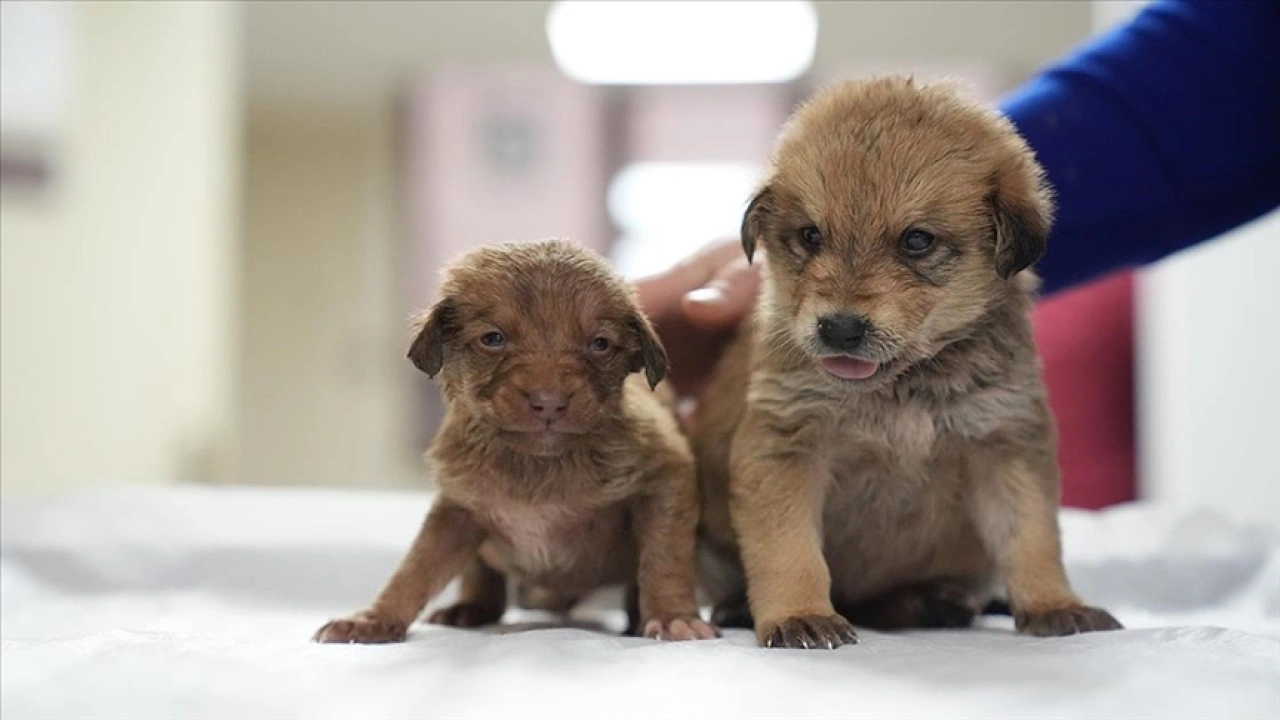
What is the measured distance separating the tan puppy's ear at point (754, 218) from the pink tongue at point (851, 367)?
28 centimetres

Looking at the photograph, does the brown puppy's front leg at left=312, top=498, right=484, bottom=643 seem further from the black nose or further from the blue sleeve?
the blue sleeve

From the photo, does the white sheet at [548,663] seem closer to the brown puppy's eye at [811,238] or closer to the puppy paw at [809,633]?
the puppy paw at [809,633]

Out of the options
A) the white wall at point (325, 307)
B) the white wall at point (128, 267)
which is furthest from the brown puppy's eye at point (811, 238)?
the white wall at point (325, 307)

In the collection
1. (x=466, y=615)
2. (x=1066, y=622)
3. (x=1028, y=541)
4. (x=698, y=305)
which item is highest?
(x=698, y=305)

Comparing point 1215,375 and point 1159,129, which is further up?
point 1159,129

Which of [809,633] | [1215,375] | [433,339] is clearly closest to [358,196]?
[1215,375]

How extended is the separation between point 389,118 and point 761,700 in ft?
27.6

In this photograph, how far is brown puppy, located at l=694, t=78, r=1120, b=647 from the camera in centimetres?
207

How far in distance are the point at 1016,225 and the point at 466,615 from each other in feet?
4.01

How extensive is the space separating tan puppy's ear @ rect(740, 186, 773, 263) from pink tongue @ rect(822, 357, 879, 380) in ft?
0.92

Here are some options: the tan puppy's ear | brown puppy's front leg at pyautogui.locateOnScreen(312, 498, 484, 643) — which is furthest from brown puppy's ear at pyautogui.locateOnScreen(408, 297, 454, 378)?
the tan puppy's ear

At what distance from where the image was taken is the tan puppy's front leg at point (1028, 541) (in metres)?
2.18

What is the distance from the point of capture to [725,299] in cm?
280

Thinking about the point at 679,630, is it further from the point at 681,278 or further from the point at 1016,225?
the point at 681,278
